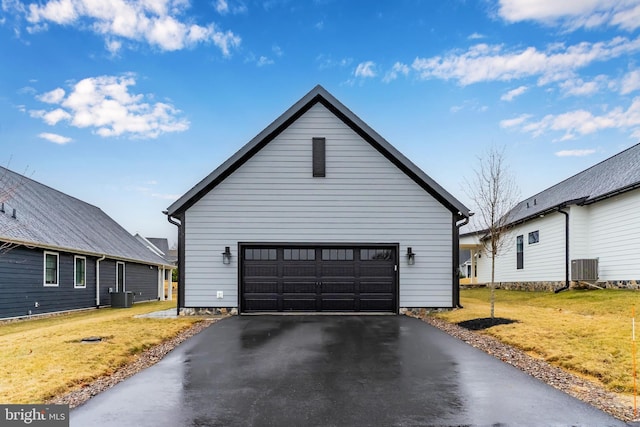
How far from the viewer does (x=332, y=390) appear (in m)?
6.21

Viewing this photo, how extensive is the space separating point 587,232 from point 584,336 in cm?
1161

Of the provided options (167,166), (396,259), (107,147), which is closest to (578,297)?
(396,259)

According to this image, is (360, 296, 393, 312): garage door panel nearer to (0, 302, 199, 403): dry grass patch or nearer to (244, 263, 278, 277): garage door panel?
(244, 263, 278, 277): garage door panel

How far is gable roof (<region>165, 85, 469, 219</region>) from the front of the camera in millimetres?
14281

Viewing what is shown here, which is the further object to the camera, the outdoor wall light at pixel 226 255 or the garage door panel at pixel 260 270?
the garage door panel at pixel 260 270

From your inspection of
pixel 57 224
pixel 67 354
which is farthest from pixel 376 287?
pixel 57 224

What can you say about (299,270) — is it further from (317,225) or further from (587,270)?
(587,270)

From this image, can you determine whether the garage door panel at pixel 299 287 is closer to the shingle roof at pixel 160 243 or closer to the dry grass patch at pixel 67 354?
the dry grass patch at pixel 67 354

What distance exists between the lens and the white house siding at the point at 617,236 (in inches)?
615

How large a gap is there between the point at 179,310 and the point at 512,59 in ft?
49.3

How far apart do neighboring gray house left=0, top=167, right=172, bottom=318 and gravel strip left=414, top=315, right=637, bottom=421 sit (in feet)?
36.7

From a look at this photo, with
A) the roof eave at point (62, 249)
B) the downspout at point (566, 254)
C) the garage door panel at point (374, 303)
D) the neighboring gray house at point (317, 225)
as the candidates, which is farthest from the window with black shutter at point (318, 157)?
the downspout at point (566, 254)

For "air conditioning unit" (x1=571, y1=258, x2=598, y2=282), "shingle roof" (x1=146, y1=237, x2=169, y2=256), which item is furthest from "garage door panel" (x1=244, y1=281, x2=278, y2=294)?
"shingle roof" (x1=146, y1=237, x2=169, y2=256)

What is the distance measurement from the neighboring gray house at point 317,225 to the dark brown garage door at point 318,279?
32 millimetres
